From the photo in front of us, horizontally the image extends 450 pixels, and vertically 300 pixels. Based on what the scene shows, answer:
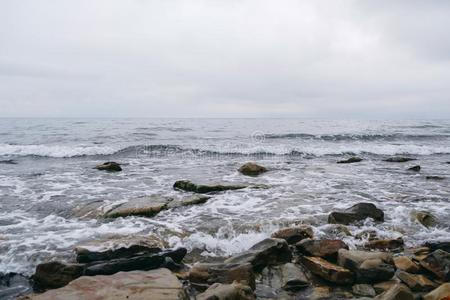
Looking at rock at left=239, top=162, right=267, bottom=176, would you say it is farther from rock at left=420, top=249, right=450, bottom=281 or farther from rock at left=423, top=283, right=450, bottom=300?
rock at left=423, top=283, right=450, bottom=300

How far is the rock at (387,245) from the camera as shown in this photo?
6540mm

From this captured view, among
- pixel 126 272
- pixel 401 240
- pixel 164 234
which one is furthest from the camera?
pixel 164 234

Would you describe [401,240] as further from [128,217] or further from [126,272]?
[128,217]

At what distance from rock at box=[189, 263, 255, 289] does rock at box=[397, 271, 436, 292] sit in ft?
6.91

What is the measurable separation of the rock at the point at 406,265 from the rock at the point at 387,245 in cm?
92

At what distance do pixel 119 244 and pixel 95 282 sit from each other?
1.51 metres

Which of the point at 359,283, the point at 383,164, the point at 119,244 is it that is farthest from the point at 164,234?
the point at 383,164

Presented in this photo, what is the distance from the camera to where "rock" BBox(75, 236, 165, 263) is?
18.8 ft

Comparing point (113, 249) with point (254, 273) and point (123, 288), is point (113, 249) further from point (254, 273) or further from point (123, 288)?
point (254, 273)

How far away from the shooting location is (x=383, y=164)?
60.2 feet

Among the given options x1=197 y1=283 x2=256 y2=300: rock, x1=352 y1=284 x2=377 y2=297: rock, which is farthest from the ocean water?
x1=197 y1=283 x2=256 y2=300: rock

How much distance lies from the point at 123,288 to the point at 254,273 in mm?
1973

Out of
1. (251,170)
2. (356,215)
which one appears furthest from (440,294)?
(251,170)

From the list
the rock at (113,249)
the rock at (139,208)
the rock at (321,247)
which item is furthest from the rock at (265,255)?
the rock at (139,208)
